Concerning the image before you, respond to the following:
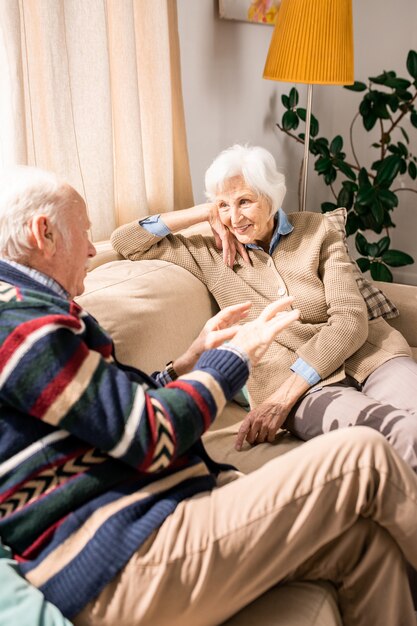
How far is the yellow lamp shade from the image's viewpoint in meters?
2.69

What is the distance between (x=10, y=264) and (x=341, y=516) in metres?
0.74

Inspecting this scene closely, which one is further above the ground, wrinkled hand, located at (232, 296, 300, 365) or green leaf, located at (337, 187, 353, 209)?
wrinkled hand, located at (232, 296, 300, 365)

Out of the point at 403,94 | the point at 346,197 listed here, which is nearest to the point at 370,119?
the point at 403,94

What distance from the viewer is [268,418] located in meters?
1.80

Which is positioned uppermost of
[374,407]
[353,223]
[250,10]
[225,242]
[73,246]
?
[250,10]

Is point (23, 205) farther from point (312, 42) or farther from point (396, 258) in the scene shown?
point (396, 258)

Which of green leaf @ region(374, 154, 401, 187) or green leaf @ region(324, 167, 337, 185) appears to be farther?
green leaf @ region(324, 167, 337, 185)

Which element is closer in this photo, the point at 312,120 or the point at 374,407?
the point at 374,407

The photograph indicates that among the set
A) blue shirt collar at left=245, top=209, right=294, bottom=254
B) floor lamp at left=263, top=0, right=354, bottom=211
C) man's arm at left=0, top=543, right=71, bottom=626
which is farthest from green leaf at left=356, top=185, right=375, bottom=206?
man's arm at left=0, top=543, right=71, bottom=626

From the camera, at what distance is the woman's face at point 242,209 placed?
6.70ft

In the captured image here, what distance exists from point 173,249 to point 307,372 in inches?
22.4

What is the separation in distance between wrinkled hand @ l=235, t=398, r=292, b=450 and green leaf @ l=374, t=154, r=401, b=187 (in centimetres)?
193

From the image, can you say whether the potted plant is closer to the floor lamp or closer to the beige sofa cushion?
the floor lamp

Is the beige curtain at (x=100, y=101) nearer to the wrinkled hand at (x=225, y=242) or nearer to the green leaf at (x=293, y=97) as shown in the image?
the wrinkled hand at (x=225, y=242)
